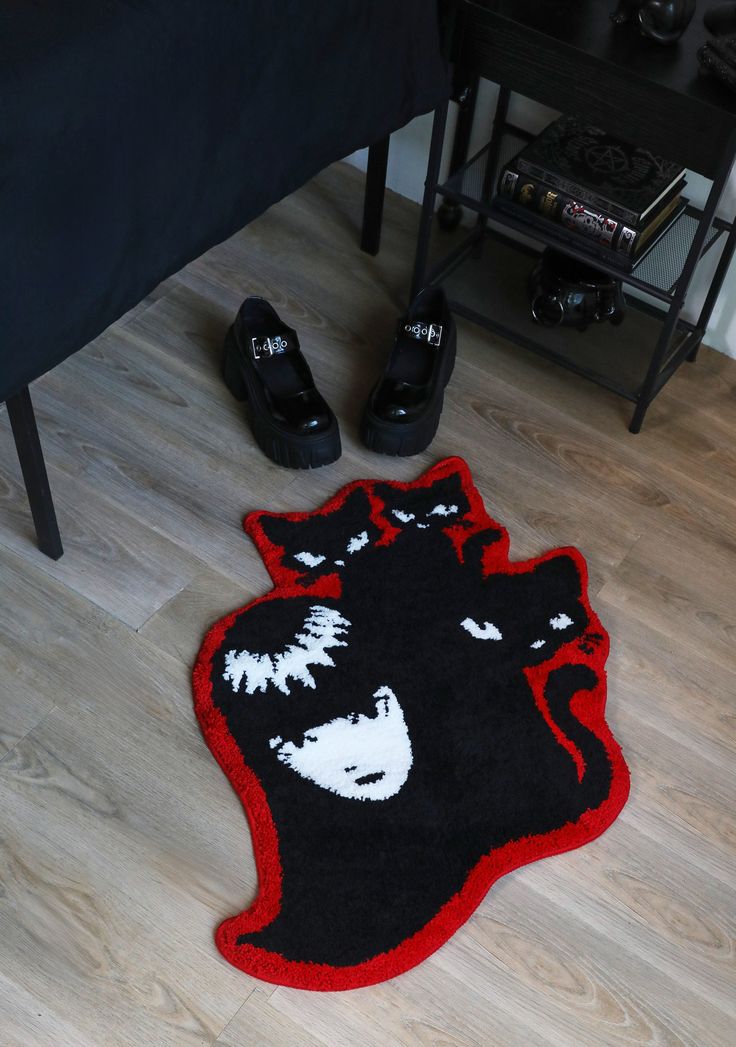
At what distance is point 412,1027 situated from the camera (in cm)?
129

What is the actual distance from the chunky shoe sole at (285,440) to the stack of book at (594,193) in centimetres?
44

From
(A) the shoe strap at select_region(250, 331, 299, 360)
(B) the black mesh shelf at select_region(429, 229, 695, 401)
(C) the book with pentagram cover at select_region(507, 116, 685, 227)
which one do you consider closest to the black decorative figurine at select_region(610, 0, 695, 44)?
(C) the book with pentagram cover at select_region(507, 116, 685, 227)

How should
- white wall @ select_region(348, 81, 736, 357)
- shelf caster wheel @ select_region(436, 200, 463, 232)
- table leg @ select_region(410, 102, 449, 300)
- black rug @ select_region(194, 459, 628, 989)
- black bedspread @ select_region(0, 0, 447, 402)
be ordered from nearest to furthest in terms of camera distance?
black bedspread @ select_region(0, 0, 447, 402) → black rug @ select_region(194, 459, 628, 989) → table leg @ select_region(410, 102, 449, 300) → white wall @ select_region(348, 81, 736, 357) → shelf caster wheel @ select_region(436, 200, 463, 232)

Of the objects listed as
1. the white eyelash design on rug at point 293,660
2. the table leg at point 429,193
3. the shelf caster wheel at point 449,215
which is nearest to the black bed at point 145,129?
the table leg at point 429,193

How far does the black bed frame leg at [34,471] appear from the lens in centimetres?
144

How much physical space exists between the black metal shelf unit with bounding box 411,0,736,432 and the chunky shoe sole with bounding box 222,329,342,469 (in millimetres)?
357

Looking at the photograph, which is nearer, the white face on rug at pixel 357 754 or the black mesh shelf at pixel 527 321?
the white face on rug at pixel 357 754

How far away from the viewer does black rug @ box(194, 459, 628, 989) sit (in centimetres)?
137

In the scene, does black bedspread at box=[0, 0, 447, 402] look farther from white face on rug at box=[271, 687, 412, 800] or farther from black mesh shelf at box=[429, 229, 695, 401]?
white face on rug at box=[271, 687, 412, 800]

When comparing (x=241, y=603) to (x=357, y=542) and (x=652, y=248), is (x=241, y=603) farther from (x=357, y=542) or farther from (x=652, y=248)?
(x=652, y=248)

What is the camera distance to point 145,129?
135 cm

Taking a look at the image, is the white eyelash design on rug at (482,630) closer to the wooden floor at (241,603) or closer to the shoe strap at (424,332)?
the wooden floor at (241,603)

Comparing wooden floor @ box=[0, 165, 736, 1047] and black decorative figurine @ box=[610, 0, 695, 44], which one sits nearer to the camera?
wooden floor @ box=[0, 165, 736, 1047]

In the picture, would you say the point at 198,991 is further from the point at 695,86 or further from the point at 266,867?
the point at 695,86
